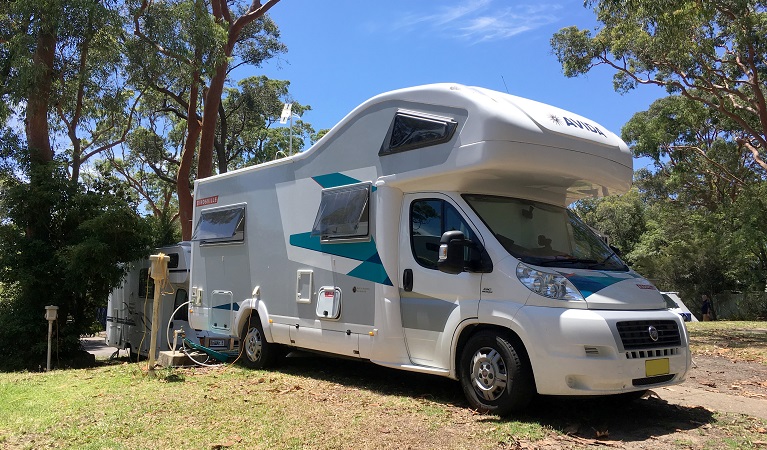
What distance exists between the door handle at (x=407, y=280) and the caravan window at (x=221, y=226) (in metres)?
3.40

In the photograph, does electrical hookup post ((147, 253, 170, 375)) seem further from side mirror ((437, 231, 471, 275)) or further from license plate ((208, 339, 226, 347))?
side mirror ((437, 231, 471, 275))

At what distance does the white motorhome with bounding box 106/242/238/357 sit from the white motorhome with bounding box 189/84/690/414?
5.44 metres

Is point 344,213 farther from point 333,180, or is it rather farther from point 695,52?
point 695,52

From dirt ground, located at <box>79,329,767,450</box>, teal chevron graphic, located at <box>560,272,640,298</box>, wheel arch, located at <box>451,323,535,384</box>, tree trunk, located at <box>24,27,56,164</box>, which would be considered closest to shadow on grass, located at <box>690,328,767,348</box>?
dirt ground, located at <box>79,329,767,450</box>

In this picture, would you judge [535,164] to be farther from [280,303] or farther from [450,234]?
[280,303]

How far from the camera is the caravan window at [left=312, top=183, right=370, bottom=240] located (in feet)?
23.9

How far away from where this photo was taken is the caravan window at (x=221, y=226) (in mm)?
9359

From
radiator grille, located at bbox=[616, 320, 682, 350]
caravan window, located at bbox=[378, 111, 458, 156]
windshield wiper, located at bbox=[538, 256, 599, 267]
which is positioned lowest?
radiator grille, located at bbox=[616, 320, 682, 350]

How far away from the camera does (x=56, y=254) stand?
13.2 metres

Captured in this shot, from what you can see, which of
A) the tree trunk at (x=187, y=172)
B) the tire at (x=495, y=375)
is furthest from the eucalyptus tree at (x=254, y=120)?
the tire at (x=495, y=375)

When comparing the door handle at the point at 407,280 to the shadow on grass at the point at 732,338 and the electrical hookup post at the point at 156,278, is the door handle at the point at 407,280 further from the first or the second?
the shadow on grass at the point at 732,338

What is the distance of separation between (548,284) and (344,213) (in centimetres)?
285

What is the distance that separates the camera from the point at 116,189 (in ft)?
51.6

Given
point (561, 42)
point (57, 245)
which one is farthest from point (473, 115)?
point (561, 42)
